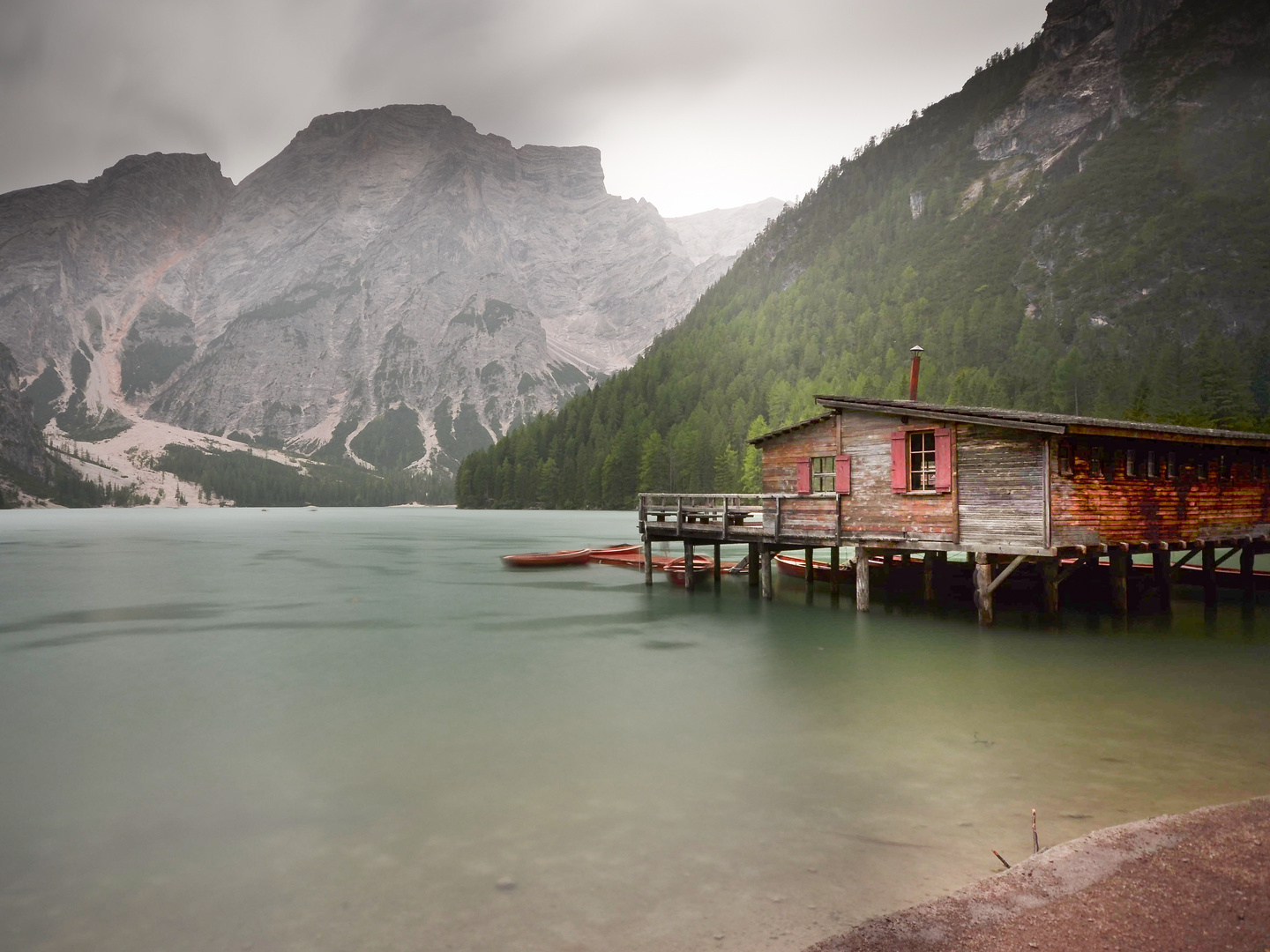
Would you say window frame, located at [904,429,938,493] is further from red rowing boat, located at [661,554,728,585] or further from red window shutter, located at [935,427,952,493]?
red rowing boat, located at [661,554,728,585]

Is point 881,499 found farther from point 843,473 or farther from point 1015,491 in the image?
point 1015,491

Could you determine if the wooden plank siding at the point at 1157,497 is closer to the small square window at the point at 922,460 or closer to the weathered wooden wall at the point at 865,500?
the weathered wooden wall at the point at 865,500

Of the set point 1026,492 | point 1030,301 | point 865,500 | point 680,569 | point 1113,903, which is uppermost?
point 1030,301

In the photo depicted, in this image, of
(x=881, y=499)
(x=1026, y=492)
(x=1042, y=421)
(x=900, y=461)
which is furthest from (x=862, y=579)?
(x=1042, y=421)

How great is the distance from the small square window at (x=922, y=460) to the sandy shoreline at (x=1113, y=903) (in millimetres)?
17212

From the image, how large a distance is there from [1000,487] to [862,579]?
22.0 feet

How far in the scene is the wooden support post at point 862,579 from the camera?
27.9 meters

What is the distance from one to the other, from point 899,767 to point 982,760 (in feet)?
4.63

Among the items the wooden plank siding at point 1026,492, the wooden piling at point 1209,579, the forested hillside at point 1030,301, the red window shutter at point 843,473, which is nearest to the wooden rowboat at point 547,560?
the wooden plank siding at point 1026,492

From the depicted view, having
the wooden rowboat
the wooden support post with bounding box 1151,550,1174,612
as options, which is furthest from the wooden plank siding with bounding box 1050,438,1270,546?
the wooden rowboat

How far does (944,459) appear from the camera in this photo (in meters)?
24.2

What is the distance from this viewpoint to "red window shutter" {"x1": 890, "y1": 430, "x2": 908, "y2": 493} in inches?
1000

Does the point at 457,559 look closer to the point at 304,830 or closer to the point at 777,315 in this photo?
the point at 304,830

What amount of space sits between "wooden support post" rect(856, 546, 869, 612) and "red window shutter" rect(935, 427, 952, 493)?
418 centimetres
